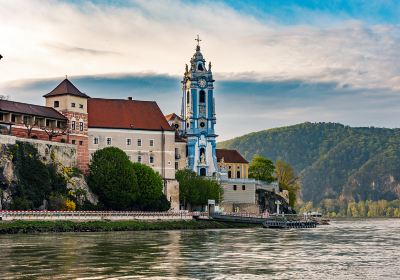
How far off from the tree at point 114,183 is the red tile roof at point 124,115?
10.9 meters

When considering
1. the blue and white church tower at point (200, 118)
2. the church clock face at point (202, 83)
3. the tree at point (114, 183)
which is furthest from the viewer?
the church clock face at point (202, 83)

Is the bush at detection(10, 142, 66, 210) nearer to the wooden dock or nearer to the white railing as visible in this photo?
the white railing

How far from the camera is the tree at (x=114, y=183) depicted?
110938mm

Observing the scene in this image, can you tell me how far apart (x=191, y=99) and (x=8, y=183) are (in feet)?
187

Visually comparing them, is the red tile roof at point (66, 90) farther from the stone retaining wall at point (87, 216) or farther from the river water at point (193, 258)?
the river water at point (193, 258)

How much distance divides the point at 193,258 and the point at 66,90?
6383cm

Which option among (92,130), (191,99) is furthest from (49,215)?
(191,99)

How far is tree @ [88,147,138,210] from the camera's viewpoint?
11094 centimetres

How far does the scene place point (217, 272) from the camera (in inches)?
1956

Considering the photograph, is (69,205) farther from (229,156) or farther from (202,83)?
(229,156)

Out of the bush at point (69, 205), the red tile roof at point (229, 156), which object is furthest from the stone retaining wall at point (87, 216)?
the red tile roof at point (229, 156)

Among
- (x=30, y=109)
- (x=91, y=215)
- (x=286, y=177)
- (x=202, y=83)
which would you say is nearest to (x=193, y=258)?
(x=91, y=215)

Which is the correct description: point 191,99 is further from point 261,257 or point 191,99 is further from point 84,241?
point 261,257

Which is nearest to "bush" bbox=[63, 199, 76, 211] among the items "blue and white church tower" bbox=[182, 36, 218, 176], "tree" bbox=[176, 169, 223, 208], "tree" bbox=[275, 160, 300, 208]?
"tree" bbox=[176, 169, 223, 208]
